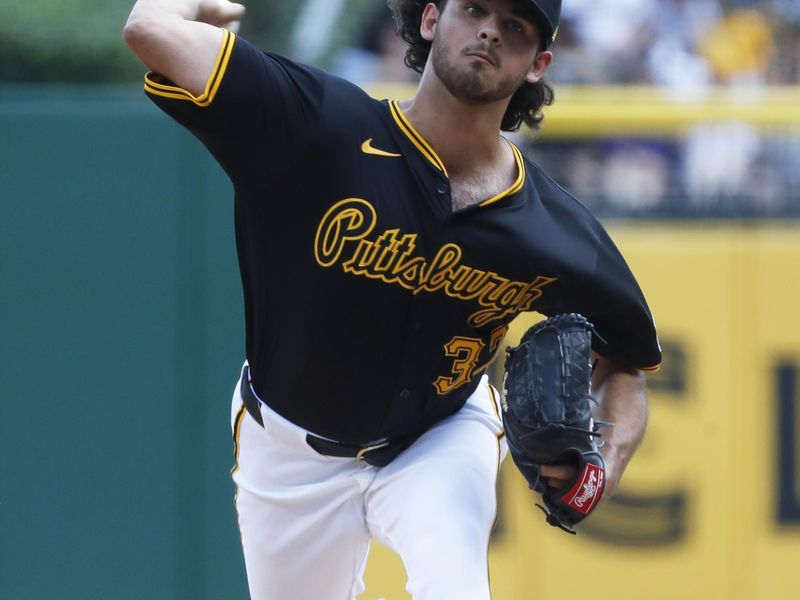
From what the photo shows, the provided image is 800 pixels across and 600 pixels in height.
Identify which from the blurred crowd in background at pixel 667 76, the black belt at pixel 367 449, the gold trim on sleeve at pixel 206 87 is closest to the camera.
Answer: the gold trim on sleeve at pixel 206 87

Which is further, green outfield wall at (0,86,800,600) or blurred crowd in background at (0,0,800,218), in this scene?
blurred crowd in background at (0,0,800,218)

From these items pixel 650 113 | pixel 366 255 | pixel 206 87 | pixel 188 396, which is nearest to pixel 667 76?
pixel 650 113

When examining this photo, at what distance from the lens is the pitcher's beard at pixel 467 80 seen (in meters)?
3.33

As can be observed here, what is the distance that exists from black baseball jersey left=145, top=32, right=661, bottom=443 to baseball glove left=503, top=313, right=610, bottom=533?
23cm

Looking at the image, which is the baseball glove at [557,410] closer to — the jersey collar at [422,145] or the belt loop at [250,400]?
the jersey collar at [422,145]

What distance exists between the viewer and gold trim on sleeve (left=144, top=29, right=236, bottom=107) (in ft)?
10.2

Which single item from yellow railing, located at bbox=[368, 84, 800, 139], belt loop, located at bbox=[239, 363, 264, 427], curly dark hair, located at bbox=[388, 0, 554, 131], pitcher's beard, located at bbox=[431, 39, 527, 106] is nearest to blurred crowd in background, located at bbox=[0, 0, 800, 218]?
yellow railing, located at bbox=[368, 84, 800, 139]

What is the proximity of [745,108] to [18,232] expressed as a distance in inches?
112

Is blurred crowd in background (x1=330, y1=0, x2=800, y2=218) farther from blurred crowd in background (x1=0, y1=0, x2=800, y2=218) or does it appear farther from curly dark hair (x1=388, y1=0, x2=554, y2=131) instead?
curly dark hair (x1=388, y1=0, x2=554, y2=131)

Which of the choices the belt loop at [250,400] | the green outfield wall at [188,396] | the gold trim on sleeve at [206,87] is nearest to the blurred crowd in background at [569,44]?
the green outfield wall at [188,396]

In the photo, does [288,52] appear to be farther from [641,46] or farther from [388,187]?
[388,187]

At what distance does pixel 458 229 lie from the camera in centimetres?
341

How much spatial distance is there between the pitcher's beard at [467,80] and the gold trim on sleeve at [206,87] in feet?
1.80

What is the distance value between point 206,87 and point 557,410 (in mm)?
1122
